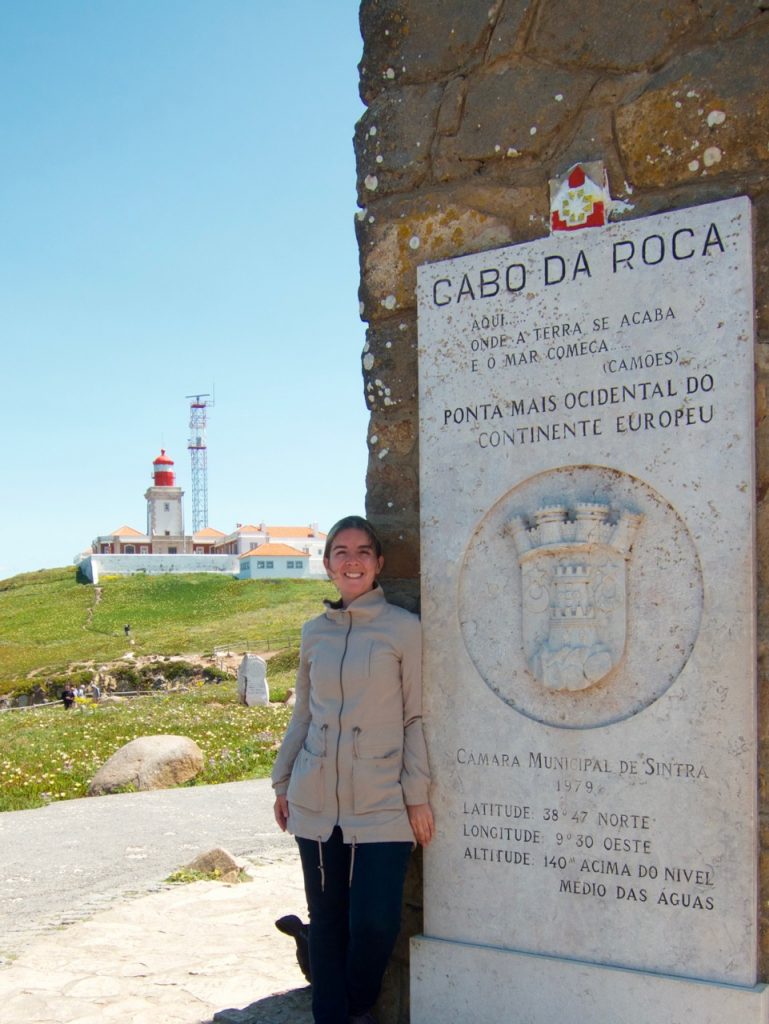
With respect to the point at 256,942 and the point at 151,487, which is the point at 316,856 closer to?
the point at 256,942

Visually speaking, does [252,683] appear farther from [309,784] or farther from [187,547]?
[187,547]

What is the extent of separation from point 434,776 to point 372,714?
33cm

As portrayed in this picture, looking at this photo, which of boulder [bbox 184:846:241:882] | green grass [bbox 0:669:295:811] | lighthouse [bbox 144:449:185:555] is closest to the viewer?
boulder [bbox 184:846:241:882]

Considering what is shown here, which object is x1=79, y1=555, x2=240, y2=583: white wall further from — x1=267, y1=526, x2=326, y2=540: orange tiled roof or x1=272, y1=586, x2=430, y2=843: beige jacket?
x1=272, y1=586, x2=430, y2=843: beige jacket

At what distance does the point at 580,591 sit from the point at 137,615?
57836 millimetres

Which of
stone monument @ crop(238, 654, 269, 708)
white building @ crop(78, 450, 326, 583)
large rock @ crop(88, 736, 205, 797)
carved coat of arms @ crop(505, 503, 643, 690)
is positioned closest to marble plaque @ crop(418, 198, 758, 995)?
carved coat of arms @ crop(505, 503, 643, 690)

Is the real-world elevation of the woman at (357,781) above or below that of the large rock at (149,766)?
above

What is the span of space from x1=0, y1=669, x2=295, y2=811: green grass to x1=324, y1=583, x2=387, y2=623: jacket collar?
7.77m

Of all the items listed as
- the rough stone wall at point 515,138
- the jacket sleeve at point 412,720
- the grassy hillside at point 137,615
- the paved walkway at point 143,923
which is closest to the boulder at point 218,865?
the paved walkway at point 143,923

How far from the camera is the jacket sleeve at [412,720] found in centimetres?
346

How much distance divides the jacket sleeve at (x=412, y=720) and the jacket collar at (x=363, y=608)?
4.7 inches

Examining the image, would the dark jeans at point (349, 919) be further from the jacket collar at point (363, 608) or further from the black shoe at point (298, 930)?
the jacket collar at point (363, 608)

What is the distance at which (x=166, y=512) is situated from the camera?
3787 inches

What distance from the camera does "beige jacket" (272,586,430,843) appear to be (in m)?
3.40
